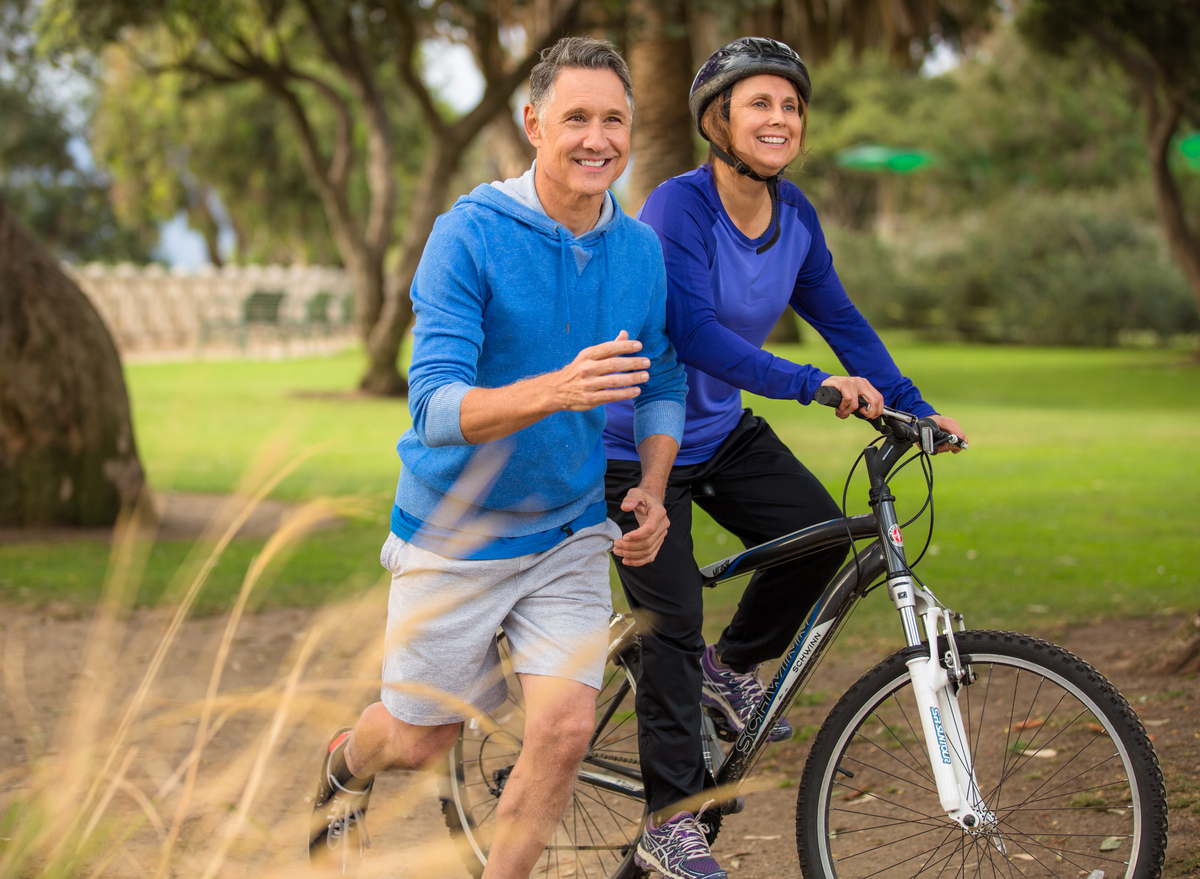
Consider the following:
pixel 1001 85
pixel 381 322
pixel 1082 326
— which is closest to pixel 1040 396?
pixel 381 322

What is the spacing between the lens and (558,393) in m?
2.09

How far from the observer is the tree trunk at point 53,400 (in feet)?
24.3

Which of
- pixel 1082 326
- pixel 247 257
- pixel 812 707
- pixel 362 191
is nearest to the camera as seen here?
pixel 812 707

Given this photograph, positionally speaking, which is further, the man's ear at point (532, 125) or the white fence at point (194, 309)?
the white fence at point (194, 309)

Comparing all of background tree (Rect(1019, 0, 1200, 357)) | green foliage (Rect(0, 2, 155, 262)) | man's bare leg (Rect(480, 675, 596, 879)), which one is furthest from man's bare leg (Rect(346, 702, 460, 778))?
green foliage (Rect(0, 2, 155, 262))

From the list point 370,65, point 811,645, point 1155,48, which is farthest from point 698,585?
point 1155,48

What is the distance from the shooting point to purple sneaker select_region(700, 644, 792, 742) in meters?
3.24

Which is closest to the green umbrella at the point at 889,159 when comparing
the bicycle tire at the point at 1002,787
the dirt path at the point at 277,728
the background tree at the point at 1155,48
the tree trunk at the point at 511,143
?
the background tree at the point at 1155,48

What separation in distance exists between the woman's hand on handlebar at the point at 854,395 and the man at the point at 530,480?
0.43m

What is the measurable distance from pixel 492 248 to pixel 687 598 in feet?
3.18

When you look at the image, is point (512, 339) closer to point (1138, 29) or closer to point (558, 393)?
point (558, 393)

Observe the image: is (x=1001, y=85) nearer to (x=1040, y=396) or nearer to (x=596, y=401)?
(x=1040, y=396)

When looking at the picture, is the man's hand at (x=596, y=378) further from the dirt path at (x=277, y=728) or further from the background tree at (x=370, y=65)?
the background tree at (x=370, y=65)

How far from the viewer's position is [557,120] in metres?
2.48
